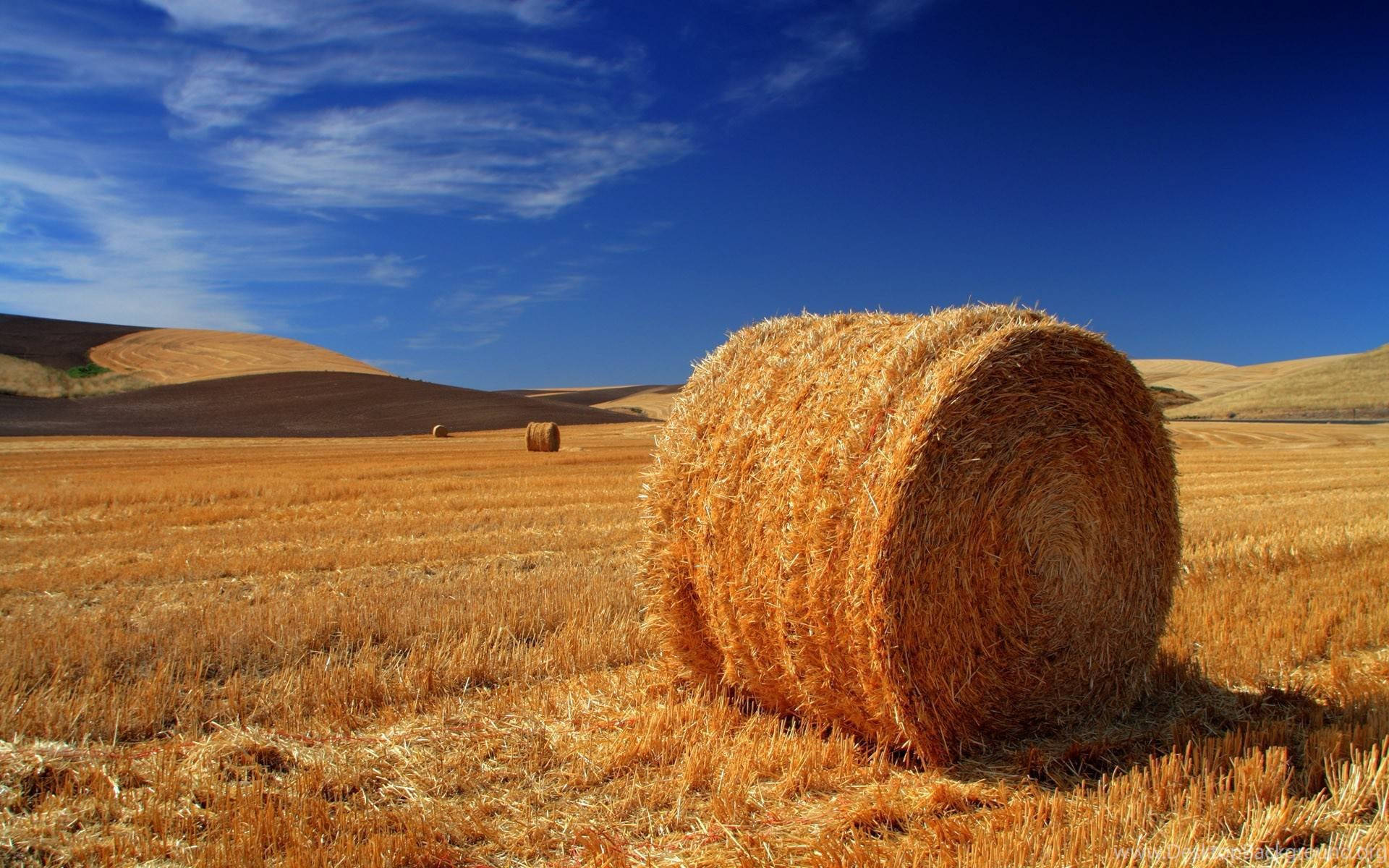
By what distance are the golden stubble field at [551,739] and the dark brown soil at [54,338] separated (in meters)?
58.4

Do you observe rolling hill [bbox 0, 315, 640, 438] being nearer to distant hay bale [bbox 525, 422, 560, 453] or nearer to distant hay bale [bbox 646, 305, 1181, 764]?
distant hay bale [bbox 525, 422, 560, 453]

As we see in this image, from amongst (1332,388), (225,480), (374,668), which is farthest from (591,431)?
(1332,388)

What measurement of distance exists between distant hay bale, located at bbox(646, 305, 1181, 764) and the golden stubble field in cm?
27

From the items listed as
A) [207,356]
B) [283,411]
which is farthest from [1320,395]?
[207,356]

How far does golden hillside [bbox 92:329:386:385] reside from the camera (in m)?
54.4

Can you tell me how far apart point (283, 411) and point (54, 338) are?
2784 cm

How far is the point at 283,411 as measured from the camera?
4538cm

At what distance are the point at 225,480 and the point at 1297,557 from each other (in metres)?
15.0

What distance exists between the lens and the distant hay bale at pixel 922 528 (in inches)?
146

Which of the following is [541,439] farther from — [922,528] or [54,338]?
[54,338]

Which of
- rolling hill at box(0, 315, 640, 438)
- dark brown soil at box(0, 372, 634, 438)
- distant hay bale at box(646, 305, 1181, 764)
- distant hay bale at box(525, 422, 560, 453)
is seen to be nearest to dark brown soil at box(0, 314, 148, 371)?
rolling hill at box(0, 315, 640, 438)

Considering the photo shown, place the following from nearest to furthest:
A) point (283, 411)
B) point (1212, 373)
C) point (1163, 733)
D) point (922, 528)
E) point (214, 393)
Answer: point (922, 528), point (1163, 733), point (283, 411), point (214, 393), point (1212, 373)

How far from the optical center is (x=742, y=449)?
4371 millimetres

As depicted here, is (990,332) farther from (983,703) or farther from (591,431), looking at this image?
(591,431)
